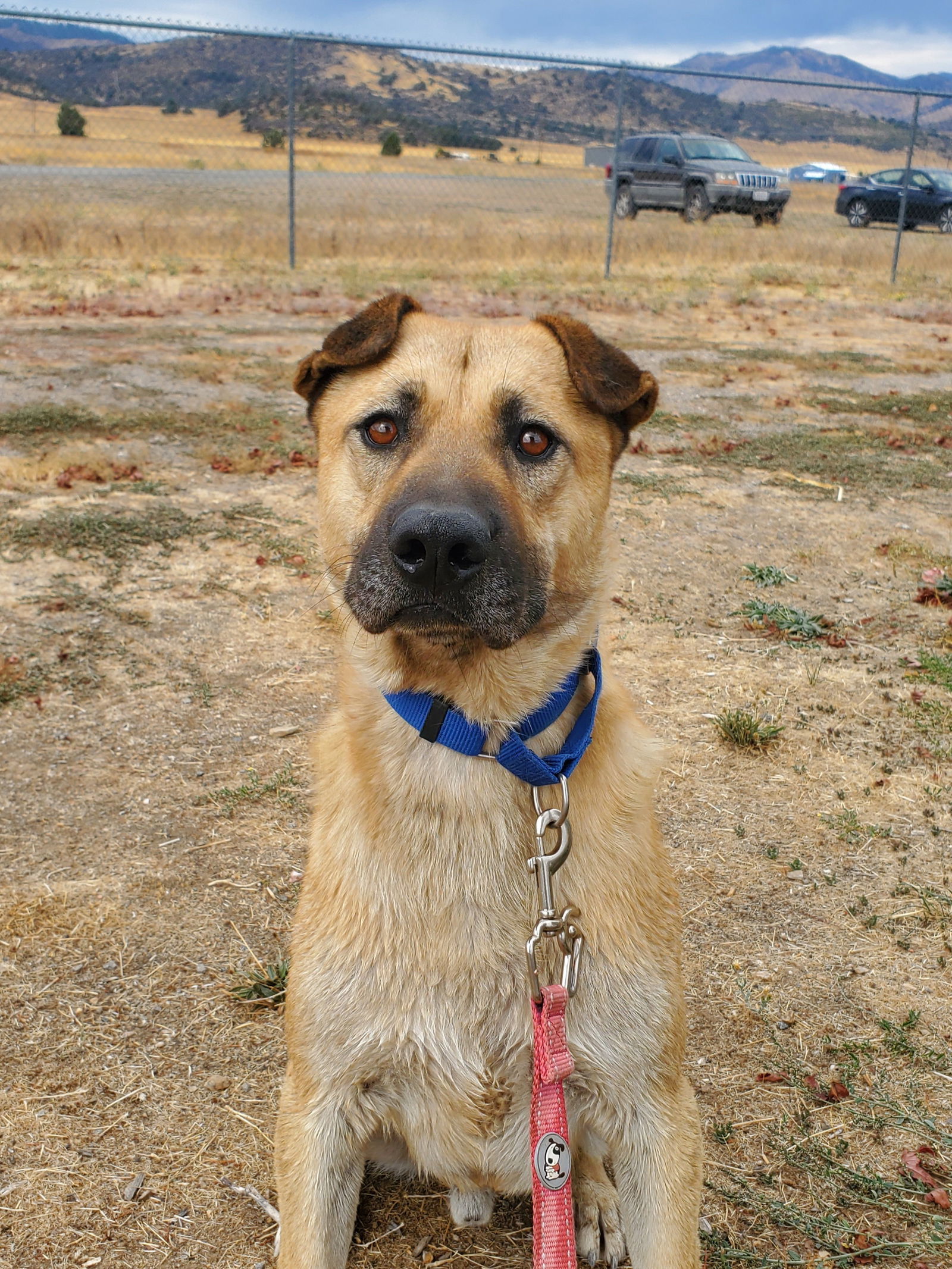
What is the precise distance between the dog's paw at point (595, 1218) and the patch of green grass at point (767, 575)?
368 centimetres

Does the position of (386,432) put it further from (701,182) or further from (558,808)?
(701,182)

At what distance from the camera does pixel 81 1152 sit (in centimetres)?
243

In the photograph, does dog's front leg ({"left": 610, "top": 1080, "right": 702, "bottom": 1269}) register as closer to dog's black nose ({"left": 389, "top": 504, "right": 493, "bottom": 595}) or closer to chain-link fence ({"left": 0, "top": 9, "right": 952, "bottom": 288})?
dog's black nose ({"left": 389, "top": 504, "right": 493, "bottom": 595})

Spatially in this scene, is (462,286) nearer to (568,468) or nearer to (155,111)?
(568,468)

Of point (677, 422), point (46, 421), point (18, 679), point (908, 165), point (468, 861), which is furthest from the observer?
point (908, 165)

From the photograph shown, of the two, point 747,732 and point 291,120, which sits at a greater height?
point 291,120

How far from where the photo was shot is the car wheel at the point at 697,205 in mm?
19688

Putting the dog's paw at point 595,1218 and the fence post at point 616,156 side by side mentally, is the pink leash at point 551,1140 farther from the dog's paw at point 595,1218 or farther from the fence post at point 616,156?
the fence post at point 616,156

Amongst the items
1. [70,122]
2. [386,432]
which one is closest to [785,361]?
[386,432]

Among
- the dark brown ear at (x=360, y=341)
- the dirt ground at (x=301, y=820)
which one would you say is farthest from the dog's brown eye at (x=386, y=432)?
the dirt ground at (x=301, y=820)

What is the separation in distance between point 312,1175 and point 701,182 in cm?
2025

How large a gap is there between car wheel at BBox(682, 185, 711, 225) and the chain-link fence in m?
0.05

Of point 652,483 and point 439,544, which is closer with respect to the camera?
point 439,544

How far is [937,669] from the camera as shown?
184 inches
